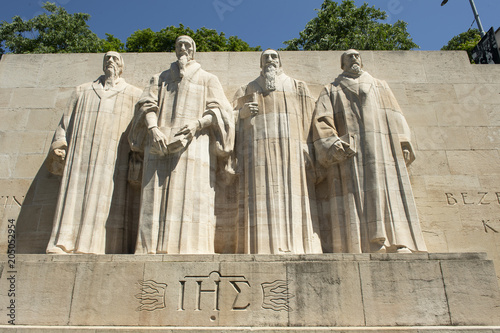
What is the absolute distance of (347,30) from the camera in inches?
907

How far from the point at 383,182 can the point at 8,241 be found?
790 cm

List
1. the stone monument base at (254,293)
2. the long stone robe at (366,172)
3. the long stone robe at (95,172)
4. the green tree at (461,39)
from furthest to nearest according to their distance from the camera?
the green tree at (461,39)
the long stone robe at (95,172)
the long stone robe at (366,172)
the stone monument base at (254,293)

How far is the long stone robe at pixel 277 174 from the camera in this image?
7.92 metres

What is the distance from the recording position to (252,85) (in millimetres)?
9438

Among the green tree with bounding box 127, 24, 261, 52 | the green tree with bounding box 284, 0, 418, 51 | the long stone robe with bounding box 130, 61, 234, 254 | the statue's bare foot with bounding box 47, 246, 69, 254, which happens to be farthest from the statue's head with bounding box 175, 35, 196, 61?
the green tree with bounding box 127, 24, 261, 52

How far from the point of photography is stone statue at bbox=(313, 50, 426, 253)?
7855 millimetres

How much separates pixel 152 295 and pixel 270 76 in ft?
16.9

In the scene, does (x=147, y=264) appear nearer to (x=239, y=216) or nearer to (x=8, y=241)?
(x=239, y=216)

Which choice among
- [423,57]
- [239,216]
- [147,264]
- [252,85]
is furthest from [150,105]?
[423,57]

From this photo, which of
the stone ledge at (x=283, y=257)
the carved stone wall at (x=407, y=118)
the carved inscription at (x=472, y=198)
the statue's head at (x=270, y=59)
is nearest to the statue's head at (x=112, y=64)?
the carved stone wall at (x=407, y=118)

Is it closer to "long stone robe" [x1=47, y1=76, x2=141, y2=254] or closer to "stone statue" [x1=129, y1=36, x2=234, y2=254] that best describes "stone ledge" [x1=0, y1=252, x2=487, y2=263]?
"stone statue" [x1=129, y1=36, x2=234, y2=254]

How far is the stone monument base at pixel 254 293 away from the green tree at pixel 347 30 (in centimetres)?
1710

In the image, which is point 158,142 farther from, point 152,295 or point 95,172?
point 152,295

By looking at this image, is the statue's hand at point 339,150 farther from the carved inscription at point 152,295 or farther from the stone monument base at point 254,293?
the carved inscription at point 152,295
